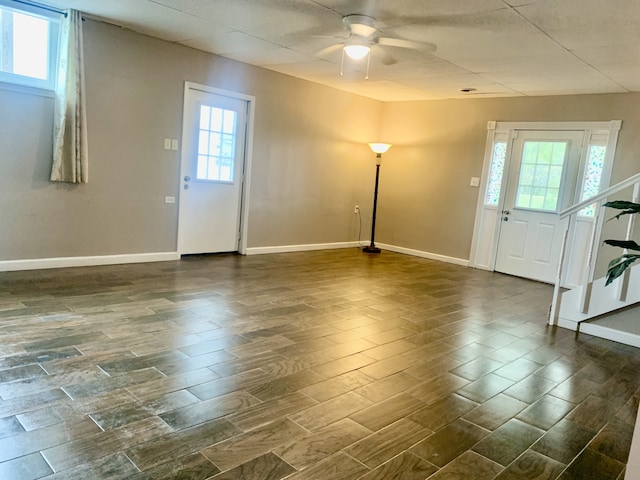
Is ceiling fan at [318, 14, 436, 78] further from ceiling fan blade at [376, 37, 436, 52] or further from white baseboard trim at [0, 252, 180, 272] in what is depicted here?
white baseboard trim at [0, 252, 180, 272]

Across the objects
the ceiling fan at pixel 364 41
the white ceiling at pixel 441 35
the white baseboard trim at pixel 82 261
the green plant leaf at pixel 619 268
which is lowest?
the white baseboard trim at pixel 82 261

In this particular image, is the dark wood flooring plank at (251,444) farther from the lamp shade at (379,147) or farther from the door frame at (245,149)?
the lamp shade at (379,147)

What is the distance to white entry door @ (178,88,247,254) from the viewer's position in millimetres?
5641

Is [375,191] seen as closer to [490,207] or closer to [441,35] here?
[490,207]

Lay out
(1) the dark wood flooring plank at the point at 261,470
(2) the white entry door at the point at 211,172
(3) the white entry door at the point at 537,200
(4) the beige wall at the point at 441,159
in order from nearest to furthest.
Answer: (1) the dark wood flooring plank at the point at 261,470, (2) the white entry door at the point at 211,172, (3) the white entry door at the point at 537,200, (4) the beige wall at the point at 441,159

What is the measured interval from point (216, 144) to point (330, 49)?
6.33 feet

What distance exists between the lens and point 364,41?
4.34 meters

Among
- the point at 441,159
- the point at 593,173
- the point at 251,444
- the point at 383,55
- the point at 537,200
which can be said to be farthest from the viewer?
the point at 441,159

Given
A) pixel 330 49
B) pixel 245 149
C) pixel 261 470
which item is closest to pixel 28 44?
pixel 245 149

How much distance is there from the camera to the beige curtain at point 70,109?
172 inches

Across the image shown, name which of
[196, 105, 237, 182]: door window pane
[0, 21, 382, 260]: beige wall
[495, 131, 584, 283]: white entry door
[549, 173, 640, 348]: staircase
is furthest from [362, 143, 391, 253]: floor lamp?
[549, 173, 640, 348]: staircase

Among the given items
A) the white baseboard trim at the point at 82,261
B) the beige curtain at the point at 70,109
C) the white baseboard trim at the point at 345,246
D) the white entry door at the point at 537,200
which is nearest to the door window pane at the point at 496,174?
the white entry door at the point at 537,200

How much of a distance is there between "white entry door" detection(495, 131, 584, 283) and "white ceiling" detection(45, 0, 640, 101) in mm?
691

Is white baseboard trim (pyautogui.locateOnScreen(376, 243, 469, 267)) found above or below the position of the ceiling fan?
below
